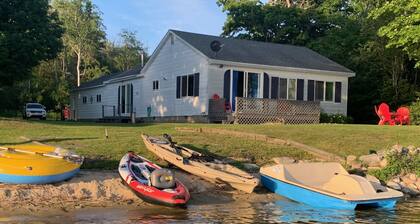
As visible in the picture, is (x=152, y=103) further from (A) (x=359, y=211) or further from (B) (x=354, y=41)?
(A) (x=359, y=211)

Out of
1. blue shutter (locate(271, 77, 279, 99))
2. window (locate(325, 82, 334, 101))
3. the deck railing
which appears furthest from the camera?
window (locate(325, 82, 334, 101))

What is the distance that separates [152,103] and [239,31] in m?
16.9

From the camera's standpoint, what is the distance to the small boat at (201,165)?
43.1 ft

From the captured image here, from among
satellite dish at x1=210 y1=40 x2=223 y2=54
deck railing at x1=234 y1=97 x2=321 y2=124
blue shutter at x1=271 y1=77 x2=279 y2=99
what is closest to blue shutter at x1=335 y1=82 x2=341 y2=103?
deck railing at x1=234 y1=97 x2=321 y2=124

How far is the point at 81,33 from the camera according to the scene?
59.6 m

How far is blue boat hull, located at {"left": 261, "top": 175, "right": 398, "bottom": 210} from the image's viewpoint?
470 inches

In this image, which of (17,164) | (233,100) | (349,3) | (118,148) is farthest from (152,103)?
(349,3)

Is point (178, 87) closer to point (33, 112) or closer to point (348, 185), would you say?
point (33, 112)

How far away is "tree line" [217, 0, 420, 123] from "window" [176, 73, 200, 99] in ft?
31.4

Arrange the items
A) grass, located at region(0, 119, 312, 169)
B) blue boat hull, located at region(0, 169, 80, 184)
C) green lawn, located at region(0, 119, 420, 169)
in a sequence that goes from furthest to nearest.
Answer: green lawn, located at region(0, 119, 420, 169) < grass, located at region(0, 119, 312, 169) < blue boat hull, located at region(0, 169, 80, 184)

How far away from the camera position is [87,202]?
11.6 meters

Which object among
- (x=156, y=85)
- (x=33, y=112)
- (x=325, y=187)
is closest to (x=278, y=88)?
(x=156, y=85)

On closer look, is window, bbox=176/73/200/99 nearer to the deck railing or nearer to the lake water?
the deck railing

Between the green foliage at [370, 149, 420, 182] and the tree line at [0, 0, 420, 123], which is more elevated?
the tree line at [0, 0, 420, 123]
